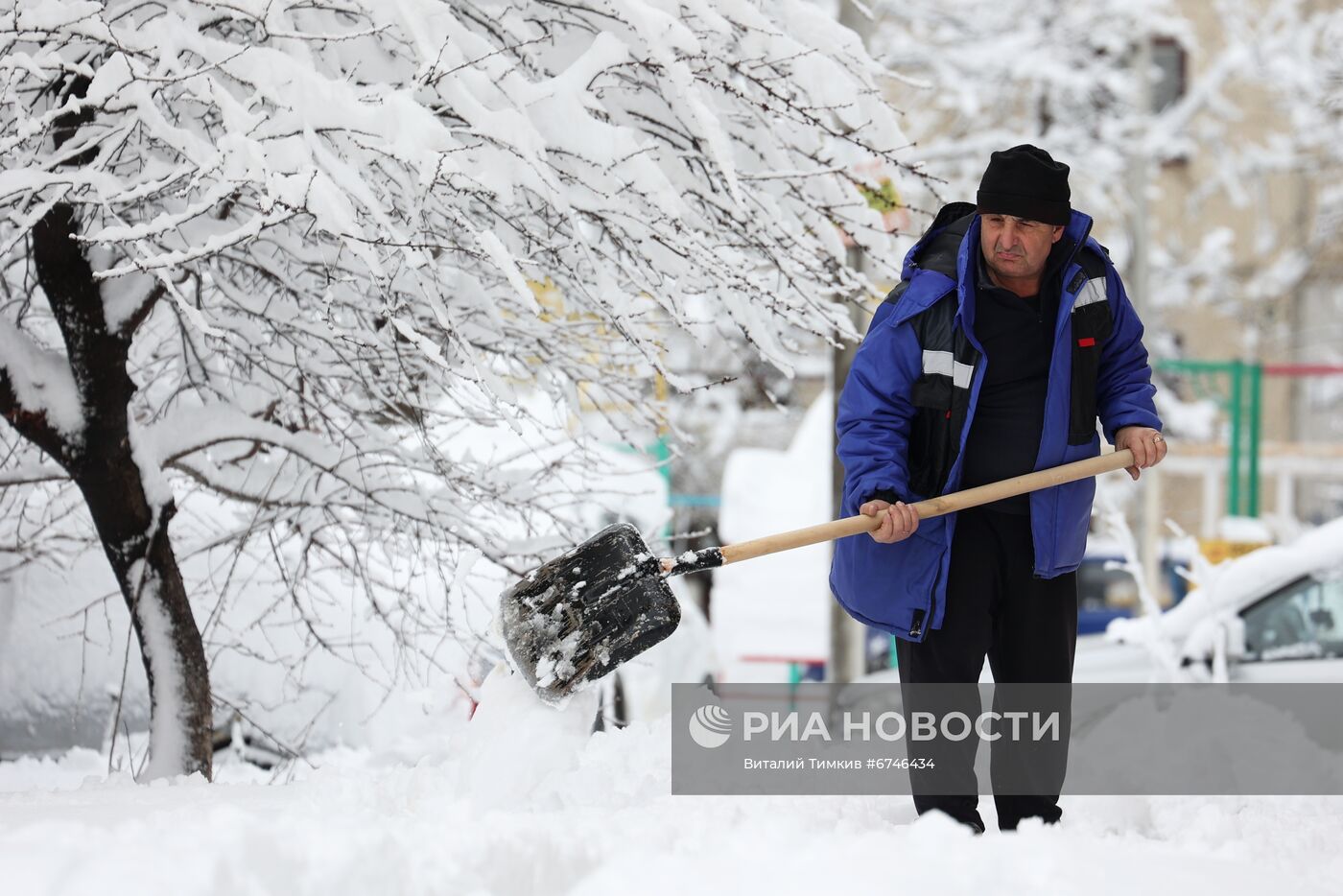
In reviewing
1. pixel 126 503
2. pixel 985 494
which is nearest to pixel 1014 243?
pixel 985 494

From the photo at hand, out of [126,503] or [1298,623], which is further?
[1298,623]

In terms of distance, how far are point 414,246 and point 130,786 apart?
4.88ft

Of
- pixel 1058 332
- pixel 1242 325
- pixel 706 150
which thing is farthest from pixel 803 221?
pixel 1242 325

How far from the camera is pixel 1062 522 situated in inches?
118

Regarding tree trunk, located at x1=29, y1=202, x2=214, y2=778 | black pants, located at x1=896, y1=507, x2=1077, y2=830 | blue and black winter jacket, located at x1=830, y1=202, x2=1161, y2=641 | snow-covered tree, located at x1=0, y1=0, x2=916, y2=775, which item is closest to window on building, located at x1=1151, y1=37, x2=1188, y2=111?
snow-covered tree, located at x1=0, y1=0, x2=916, y2=775

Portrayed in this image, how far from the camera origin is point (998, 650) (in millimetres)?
3119

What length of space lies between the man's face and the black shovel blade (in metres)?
0.99

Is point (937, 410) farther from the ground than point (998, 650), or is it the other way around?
point (937, 410)

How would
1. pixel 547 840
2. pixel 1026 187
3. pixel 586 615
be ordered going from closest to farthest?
pixel 547 840 → pixel 1026 187 → pixel 586 615

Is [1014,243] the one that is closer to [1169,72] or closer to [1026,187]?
[1026,187]

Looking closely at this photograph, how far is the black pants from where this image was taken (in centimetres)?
302

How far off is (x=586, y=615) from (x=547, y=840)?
1.93ft

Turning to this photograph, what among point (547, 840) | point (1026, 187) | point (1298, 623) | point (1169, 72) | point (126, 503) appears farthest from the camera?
point (1169, 72)

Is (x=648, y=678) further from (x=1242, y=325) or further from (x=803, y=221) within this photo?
(x=1242, y=325)
